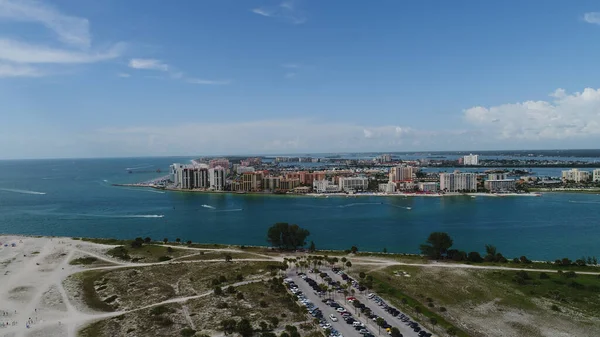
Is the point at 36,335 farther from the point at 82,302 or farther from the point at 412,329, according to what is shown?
the point at 412,329

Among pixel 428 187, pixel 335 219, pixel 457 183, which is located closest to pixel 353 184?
pixel 428 187

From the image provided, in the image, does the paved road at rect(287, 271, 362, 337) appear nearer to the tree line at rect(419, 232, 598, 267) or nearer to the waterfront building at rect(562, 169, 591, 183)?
the tree line at rect(419, 232, 598, 267)

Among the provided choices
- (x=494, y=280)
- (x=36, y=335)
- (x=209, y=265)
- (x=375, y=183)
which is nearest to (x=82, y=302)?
(x=36, y=335)

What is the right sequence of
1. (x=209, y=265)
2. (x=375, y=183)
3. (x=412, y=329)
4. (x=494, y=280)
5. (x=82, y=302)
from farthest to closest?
(x=375, y=183)
(x=209, y=265)
(x=494, y=280)
(x=82, y=302)
(x=412, y=329)

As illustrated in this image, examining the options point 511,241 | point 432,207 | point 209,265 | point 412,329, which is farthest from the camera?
point 432,207

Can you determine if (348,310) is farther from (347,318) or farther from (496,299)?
(496,299)

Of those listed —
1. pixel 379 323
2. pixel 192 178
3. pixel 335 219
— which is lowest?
pixel 335 219

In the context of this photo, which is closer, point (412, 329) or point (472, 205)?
point (412, 329)
